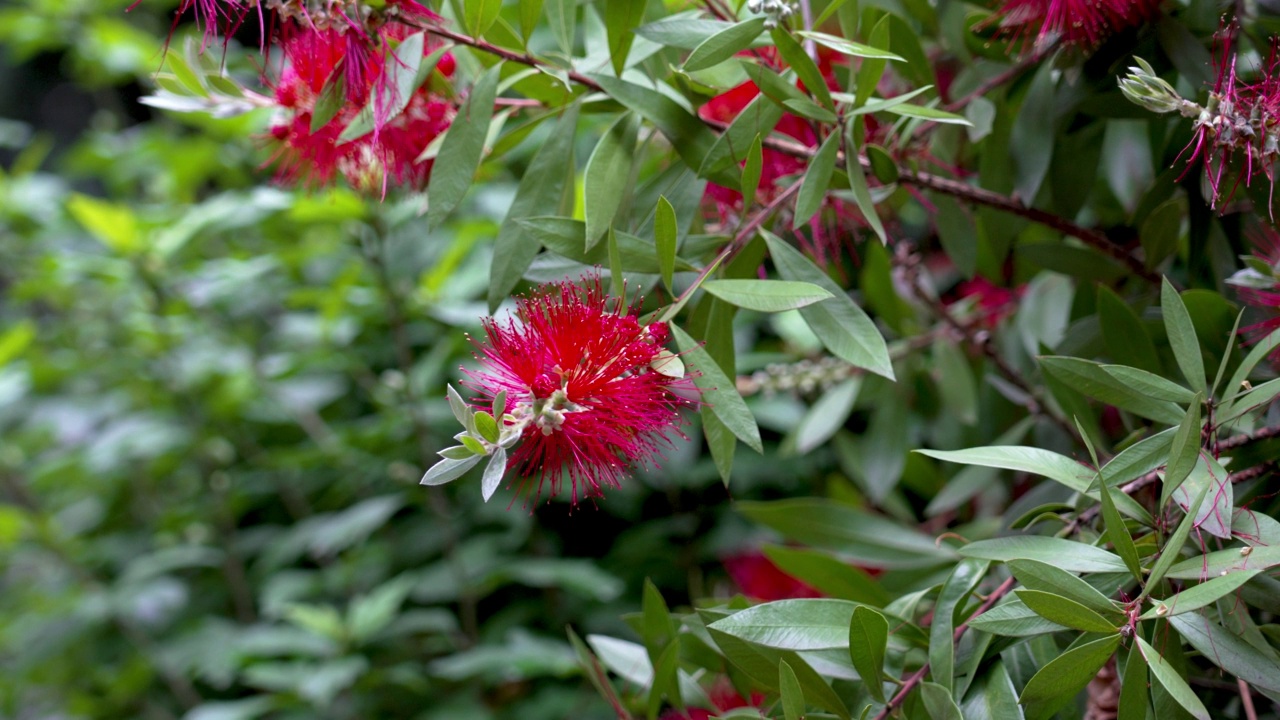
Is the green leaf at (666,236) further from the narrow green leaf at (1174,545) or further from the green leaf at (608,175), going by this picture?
the narrow green leaf at (1174,545)

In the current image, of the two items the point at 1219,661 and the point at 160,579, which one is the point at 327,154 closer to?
the point at 1219,661

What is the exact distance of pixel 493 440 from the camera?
39 centimetres

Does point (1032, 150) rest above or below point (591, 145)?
above

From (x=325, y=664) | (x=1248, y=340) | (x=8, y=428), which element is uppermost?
(x=1248, y=340)

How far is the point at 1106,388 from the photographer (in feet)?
1.49

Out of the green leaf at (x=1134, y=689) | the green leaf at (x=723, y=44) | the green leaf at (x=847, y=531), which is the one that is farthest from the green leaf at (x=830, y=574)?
the green leaf at (x=723, y=44)

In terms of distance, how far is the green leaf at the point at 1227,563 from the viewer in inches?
14.3

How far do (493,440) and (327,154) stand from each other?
32 cm

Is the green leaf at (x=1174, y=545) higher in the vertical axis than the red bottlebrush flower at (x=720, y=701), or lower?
higher

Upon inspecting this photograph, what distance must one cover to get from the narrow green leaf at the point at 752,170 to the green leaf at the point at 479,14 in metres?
0.15

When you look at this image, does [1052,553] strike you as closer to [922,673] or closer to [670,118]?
[922,673]

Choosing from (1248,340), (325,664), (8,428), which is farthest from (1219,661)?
(8,428)

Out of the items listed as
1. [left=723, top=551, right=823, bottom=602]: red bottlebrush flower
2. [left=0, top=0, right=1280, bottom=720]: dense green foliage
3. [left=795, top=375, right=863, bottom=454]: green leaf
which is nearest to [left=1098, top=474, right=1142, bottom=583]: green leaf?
[left=0, top=0, right=1280, bottom=720]: dense green foliage

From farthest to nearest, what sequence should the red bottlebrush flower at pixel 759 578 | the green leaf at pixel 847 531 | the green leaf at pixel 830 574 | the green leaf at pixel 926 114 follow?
1. the red bottlebrush flower at pixel 759 578
2. the green leaf at pixel 847 531
3. the green leaf at pixel 830 574
4. the green leaf at pixel 926 114
